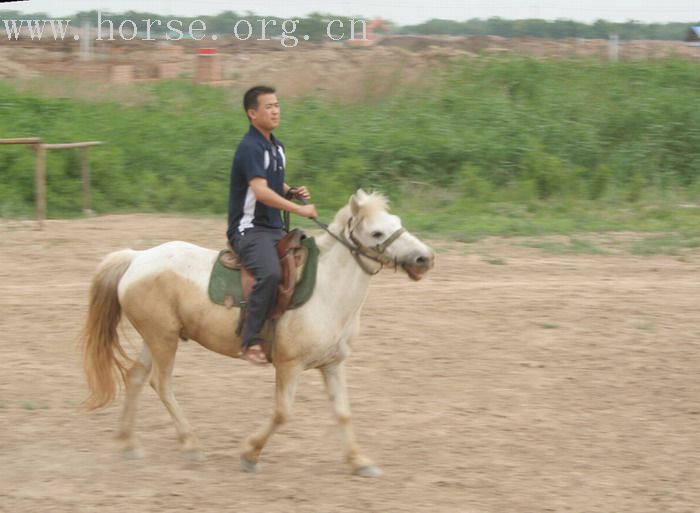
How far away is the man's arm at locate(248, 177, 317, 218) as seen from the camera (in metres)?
5.53

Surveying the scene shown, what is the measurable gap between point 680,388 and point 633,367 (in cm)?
49

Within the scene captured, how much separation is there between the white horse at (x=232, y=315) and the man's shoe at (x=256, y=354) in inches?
2.8

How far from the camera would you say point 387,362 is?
7.91 meters

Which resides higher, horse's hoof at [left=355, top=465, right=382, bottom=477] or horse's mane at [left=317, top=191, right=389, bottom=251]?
horse's mane at [left=317, top=191, right=389, bottom=251]

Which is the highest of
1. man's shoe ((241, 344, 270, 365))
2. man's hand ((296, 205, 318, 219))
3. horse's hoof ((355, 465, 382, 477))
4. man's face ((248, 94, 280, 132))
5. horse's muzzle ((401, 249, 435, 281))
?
man's face ((248, 94, 280, 132))

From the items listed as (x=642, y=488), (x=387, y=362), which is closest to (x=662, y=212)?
(x=387, y=362)

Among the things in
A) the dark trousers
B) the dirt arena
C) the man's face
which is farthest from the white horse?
the man's face

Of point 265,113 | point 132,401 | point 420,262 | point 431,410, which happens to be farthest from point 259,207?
point 431,410

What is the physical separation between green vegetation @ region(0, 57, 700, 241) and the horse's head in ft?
22.2

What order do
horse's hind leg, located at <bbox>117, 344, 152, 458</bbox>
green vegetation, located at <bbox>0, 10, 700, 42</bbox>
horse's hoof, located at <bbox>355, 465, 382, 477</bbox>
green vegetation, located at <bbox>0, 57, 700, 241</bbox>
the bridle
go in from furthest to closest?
green vegetation, located at <bbox>0, 10, 700, 42</bbox>
green vegetation, located at <bbox>0, 57, 700, 241</bbox>
horse's hind leg, located at <bbox>117, 344, 152, 458</bbox>
horse's hoof, located at <bbox>355, 465, 382, 477</bbox>
the bridle

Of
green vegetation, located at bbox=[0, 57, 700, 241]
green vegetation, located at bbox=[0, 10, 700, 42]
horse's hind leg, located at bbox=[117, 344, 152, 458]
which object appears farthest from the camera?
green vegetation, located at bbox=[0, 10, 700, 42]

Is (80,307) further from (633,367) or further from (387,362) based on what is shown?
(633,367)

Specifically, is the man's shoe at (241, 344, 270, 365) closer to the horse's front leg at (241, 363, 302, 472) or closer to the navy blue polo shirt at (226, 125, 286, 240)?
the horse's front leg at (241, 363, 302, 472)

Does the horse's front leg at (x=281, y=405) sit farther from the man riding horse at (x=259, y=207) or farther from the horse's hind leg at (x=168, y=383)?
the horse's hind leg at (x=168, y=383)
